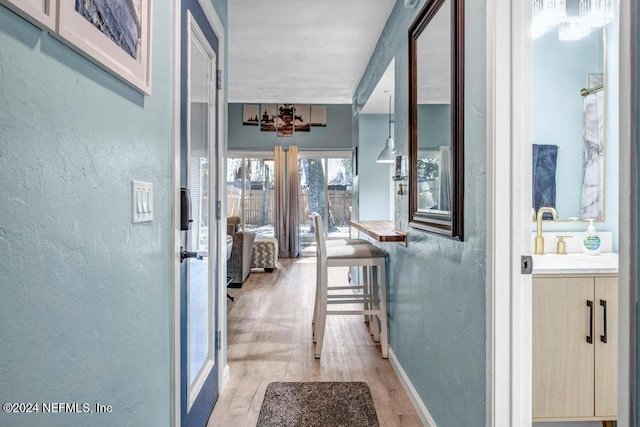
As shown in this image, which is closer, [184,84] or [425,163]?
[184,84]

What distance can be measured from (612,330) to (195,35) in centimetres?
220

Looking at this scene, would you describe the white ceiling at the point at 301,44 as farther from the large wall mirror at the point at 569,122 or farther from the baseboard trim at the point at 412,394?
the baseboard trim at the point at 412,394

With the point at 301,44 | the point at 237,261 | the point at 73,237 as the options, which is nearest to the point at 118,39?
the point at 73,237

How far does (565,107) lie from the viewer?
225 centimetres

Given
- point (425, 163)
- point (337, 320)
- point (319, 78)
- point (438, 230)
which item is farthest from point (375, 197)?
point (438, 230)

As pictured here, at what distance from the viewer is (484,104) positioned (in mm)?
1394

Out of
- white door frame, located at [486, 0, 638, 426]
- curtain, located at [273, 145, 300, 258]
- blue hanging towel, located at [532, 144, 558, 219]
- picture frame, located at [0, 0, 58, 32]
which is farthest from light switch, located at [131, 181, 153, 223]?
curtain, located at [273, 145, 300, 258]

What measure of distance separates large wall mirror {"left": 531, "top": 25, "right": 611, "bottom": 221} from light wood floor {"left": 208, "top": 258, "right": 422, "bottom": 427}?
1.41m

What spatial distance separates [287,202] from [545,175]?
20.4 feet

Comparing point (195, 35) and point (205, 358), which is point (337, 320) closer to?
point (205, 358)

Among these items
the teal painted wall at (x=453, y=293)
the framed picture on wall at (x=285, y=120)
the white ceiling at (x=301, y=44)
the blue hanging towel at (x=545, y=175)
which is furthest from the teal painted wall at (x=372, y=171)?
the framed picture on wall at (x=285, y=120)

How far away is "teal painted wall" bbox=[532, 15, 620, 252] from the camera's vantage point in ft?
7.27

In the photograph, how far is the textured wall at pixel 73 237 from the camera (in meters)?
0.62

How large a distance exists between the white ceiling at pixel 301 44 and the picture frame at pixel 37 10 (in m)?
2.53
